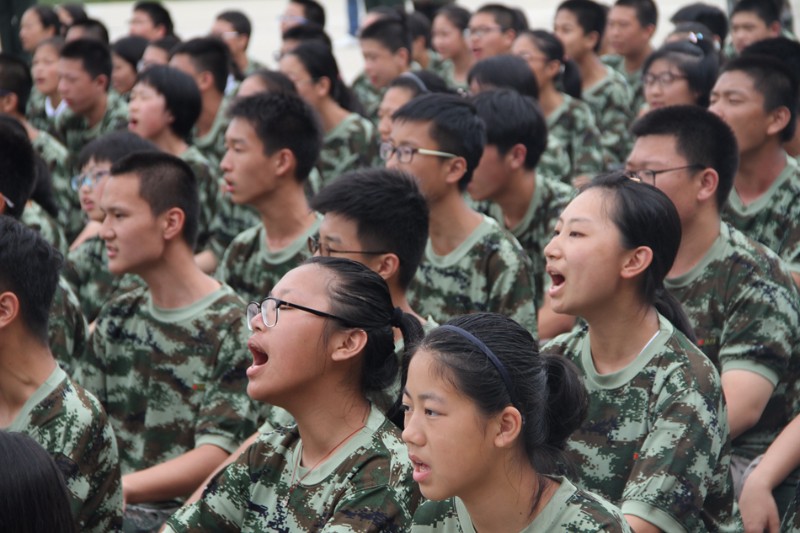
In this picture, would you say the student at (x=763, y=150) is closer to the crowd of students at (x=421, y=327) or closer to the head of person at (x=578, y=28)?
the crowd of students at (x=421, y=327)

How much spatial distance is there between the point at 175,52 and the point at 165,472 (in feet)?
15.3

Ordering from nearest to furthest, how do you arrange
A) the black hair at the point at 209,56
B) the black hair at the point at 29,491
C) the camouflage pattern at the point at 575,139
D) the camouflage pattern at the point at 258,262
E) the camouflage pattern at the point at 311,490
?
the black hair at the point at 29,491 < the camouflage pattern at the point at 311,490 < the camouflage pattern at the point at 258,262 < the camouflage pattern at the point at 575,139 < the black hair at the point at 209,56

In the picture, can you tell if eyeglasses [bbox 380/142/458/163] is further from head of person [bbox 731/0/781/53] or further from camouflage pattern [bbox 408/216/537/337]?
head of person [bbox 731/0/781/53]

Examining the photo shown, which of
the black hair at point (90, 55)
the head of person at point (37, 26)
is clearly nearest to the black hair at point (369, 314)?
the black hair at point (90, 55)

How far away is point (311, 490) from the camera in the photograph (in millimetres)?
2709

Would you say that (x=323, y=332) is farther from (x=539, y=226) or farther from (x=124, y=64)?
(x=124, y=64)

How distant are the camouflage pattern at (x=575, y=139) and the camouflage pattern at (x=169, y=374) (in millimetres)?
3026

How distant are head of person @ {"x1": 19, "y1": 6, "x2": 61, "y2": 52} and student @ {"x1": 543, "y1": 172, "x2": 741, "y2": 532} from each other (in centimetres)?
827

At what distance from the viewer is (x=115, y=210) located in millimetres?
3980

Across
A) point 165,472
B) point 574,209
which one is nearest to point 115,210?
point 165,472

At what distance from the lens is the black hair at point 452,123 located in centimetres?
448

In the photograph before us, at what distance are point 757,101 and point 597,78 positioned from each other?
363 cm

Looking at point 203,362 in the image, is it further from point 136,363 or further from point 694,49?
point 694,49

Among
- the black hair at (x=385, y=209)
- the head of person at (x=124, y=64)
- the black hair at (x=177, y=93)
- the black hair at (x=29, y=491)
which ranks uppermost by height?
the black hair at (x=29, y=491)
